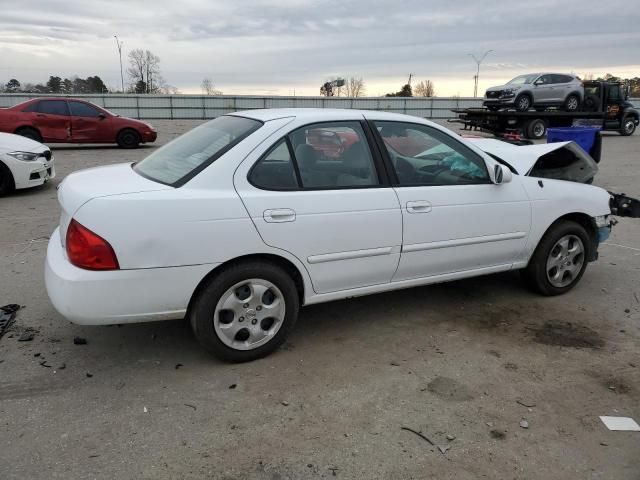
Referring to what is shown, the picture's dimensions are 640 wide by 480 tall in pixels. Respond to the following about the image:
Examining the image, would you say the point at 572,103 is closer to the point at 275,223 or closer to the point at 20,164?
the point at 20,164

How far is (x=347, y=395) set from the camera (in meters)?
3.08

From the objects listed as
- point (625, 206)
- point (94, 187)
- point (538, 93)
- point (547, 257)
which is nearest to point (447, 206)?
point (547, 257)

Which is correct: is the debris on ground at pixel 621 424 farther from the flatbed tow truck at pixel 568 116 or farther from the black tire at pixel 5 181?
the flatbed tow truck at pixel 568 116

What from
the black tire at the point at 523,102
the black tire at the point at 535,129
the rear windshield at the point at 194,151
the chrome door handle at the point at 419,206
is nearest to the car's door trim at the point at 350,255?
the chrome door handle at the point at 419,206

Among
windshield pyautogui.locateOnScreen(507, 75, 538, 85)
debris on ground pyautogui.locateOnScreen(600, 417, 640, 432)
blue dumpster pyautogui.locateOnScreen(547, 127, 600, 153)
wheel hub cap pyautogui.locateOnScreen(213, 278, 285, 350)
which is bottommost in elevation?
debris on ground pyautogui.locateOnScreen(600, 417, 640, 432)

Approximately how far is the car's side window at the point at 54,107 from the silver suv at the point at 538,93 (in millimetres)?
15800

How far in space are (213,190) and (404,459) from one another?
1.81m

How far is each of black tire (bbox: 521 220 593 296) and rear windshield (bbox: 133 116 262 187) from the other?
2.61 m

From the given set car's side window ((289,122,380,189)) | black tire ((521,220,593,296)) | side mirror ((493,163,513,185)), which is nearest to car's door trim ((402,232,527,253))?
black tire ((521,220,593,296))

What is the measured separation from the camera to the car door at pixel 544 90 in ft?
70.1

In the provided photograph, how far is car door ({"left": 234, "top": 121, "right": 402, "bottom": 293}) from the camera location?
3219 millimetres

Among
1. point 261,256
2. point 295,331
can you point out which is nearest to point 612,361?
point 295,331

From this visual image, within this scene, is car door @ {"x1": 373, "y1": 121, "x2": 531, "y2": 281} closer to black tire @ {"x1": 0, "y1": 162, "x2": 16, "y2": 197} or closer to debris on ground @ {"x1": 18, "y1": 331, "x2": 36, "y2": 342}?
debris on ground @ {"x1": 18, "y1": 331, "x2": 36, "y2": 342}

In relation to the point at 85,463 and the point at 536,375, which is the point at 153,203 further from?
the point at 536,375
